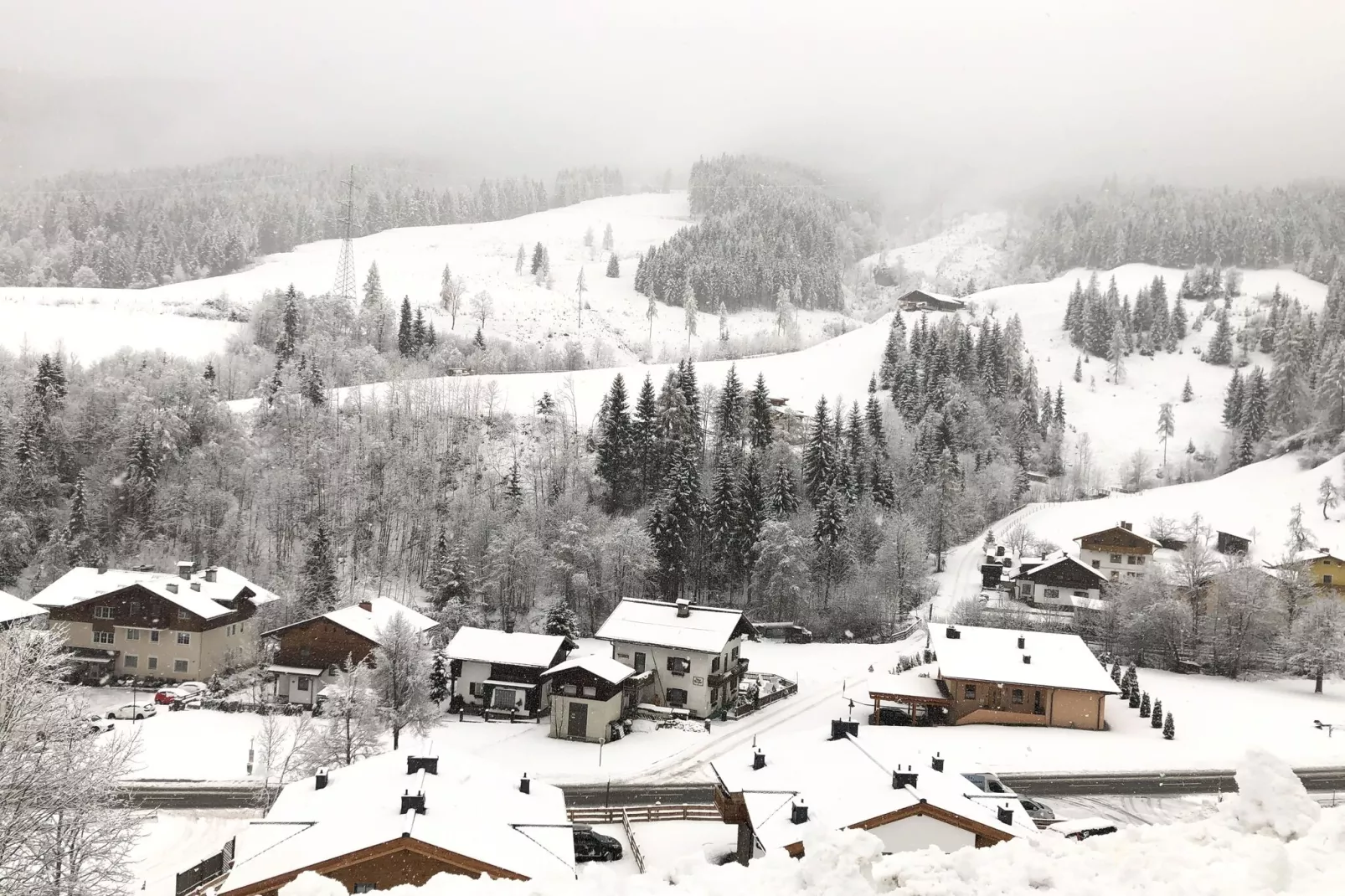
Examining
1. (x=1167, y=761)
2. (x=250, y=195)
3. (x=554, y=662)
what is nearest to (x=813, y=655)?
(x=554, y=662)

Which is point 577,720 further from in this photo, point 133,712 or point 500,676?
point 133,712

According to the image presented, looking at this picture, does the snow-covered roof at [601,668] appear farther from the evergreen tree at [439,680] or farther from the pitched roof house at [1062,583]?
the pitched roof house at [1062,583]

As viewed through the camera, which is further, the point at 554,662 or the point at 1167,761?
the point at 554,662

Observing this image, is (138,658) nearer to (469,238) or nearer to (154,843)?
(154,843)

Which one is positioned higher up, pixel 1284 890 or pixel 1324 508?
pixel 1284 890

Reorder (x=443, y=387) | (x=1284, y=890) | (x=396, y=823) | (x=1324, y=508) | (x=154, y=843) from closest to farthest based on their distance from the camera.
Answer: (x=1284, y=890), (x=396, y=823), (x=154, y=843), (x=1324, y=508), (x=443, y=387)

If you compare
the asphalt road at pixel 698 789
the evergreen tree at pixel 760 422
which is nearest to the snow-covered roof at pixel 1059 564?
the evergreen tree at pixel 760 422

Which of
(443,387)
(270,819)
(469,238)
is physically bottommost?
(270,819)

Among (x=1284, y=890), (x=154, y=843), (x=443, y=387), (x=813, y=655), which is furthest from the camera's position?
(x=443, y=387)
